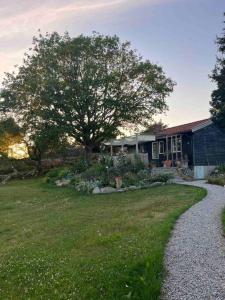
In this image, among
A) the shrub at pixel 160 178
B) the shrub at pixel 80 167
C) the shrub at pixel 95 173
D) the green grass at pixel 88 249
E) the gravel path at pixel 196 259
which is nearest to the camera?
the gravel path at pixel 196 259

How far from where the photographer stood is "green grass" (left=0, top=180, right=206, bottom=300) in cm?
650

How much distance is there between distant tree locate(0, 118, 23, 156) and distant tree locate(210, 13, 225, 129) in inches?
992

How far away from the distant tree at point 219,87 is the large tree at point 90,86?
47.9 feet

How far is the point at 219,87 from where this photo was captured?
18688 mm

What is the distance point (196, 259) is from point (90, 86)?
2571 centimetres

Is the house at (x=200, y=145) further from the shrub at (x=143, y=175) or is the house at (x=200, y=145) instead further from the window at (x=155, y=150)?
the shrub at (x=143, y=175)

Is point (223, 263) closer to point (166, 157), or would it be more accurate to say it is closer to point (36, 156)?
point (166, 157)

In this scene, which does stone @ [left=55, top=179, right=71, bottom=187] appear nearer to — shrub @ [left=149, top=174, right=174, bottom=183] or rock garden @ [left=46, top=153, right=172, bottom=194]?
rock garden @ [left=46, top=153, right=172, bottom=194]

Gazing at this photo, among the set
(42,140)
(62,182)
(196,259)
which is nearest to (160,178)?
(62,182)

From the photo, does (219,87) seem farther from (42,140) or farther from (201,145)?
(42,140)

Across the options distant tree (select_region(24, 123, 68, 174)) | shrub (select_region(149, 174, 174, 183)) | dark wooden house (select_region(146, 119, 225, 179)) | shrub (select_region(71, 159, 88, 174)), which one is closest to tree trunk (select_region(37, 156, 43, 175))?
distant tree (select_region(24, 123, 68, 174))

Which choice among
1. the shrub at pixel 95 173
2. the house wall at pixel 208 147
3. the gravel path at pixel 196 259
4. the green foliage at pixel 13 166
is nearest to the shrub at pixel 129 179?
the shrub at pixel 95 173

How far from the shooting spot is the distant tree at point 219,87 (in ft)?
60.7

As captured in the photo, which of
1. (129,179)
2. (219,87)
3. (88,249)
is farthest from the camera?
(129,179)
